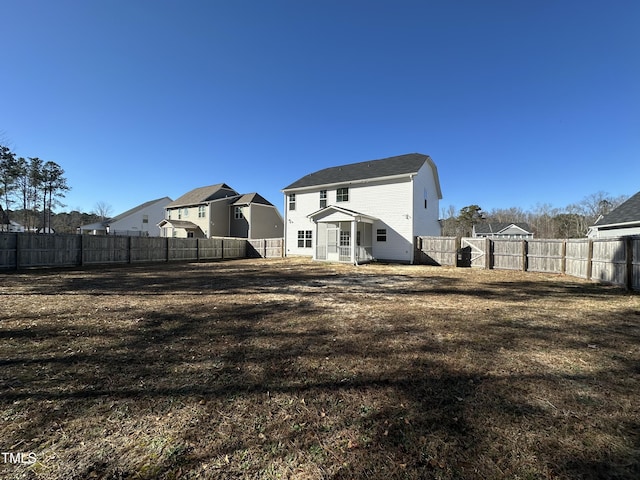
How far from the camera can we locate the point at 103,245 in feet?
53.8

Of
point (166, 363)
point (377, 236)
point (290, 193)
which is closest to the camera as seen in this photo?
point (166, 363)

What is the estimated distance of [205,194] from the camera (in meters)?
32.1

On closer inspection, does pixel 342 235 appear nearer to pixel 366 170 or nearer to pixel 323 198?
pixel 323 198

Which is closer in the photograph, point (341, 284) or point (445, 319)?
point (445, 319)

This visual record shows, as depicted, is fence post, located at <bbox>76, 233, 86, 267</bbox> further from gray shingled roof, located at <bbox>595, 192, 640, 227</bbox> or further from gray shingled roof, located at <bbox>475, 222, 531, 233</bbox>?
gray shingled roof, located at <bbox>475, 222, 531, 233</bbox>

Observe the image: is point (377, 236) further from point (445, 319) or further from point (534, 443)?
point (534, 443)

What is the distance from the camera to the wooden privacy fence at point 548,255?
29.4 feet

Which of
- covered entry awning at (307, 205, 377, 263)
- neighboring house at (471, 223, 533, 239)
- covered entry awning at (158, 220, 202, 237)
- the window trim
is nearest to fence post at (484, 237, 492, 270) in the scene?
covered entry awning at (307, 205, 377, 263)

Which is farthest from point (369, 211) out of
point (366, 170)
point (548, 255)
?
point (548, 255)

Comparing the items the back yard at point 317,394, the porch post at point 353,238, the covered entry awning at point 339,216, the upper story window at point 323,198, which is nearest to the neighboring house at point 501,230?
the upper story window at point 323,198

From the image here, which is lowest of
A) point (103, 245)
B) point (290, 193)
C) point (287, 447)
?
point (287, 447)

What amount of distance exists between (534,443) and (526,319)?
4289 millimetres

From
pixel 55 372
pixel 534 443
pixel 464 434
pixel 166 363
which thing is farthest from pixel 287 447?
pixel 55 372

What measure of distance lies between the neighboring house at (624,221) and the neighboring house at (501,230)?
29.0m
